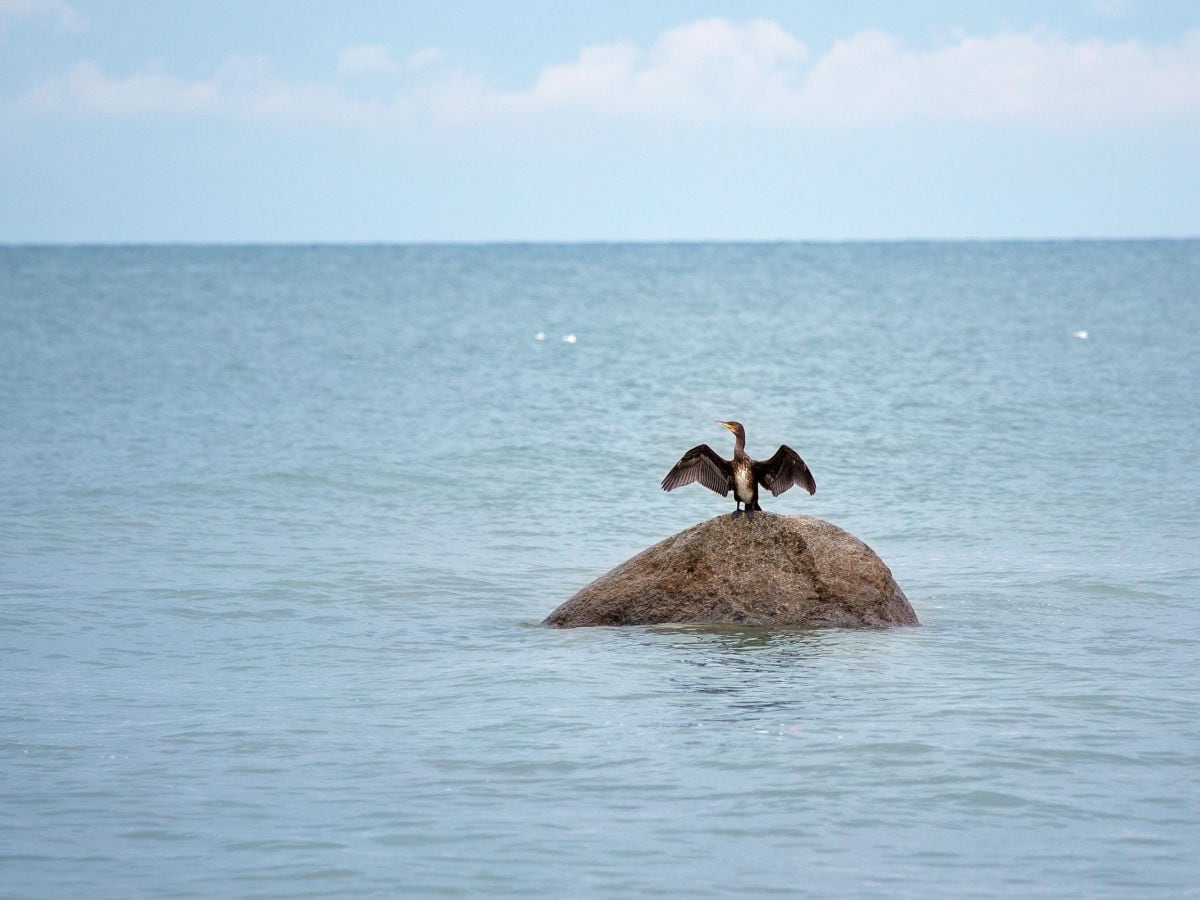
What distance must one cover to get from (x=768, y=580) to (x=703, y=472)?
104 centimetres

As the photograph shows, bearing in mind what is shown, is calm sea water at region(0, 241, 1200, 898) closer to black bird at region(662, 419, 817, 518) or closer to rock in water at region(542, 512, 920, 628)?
rock in water at region(542, 512, 920, 628)

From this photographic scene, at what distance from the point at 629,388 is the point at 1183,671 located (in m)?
26.6

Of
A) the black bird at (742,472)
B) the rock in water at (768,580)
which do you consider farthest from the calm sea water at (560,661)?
the black bird at (742,472)

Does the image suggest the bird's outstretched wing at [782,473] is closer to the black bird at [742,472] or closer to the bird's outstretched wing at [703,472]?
the black bird at [742,472]

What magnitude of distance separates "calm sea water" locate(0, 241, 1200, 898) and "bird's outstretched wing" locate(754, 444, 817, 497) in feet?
3.92

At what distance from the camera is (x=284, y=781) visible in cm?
881

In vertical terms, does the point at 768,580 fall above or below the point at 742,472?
below

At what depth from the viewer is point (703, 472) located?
12562mm

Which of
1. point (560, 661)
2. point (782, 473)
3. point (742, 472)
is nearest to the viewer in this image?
point (560, 661)

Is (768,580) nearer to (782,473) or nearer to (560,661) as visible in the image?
(782,473)

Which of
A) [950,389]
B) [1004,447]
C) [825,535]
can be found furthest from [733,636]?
[950,389]

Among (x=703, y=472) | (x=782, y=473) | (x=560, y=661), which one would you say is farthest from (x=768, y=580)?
(x=560, y=661)

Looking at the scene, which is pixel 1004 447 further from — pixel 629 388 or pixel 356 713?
A: pixel 356 713

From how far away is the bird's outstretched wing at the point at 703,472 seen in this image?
40.9 feet
